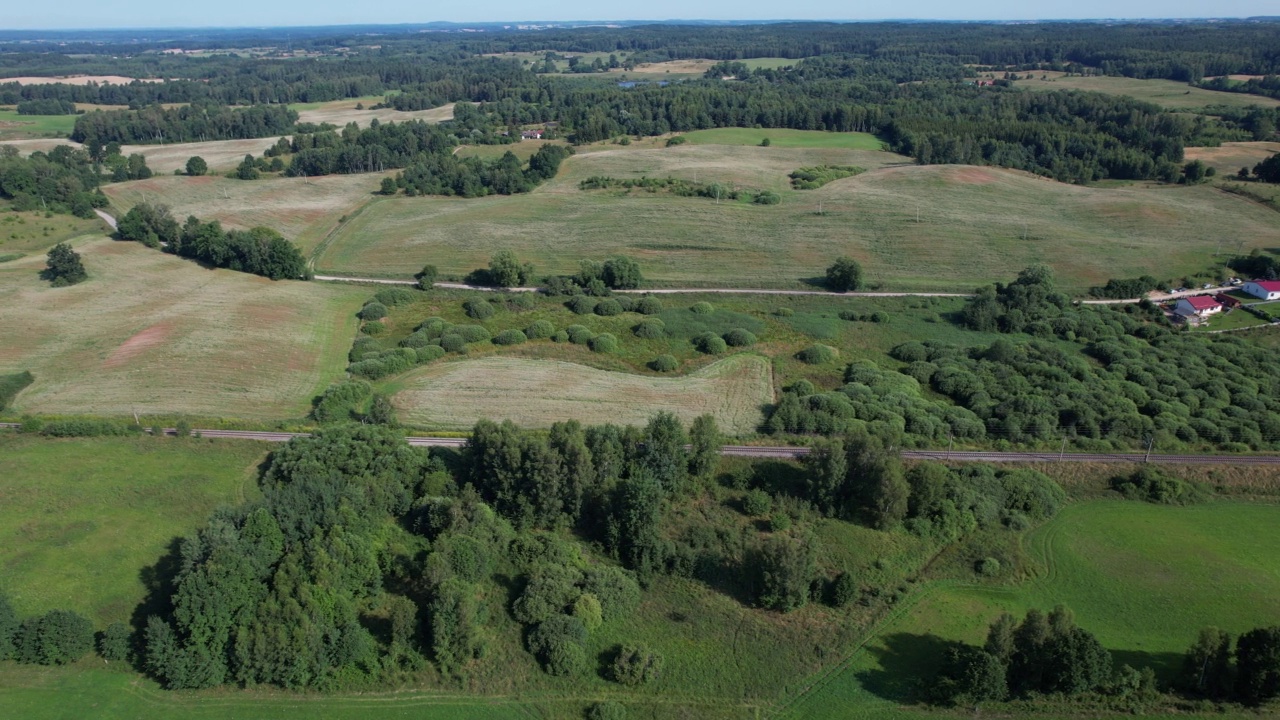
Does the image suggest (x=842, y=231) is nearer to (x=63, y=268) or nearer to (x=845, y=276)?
(x=845, y=276)

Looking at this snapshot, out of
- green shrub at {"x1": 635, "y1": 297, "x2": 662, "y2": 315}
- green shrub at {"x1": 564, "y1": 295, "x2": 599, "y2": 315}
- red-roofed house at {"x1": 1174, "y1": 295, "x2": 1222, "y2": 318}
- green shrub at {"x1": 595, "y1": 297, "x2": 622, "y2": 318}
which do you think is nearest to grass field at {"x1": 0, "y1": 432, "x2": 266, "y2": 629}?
green shrub at {"x1": 564, "y1": 295, "x2": 599, "y2": 315}

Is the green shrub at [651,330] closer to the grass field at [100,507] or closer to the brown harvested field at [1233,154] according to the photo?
the grass field at [100,507]

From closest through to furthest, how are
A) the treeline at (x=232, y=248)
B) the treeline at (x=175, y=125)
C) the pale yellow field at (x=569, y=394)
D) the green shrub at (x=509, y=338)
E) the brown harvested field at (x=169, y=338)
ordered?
the pale yellow field at (x=569, y=394) < the brown harvested field at (x=169, y=338) < the green shrub at (x=509, y=338) < the treeline at (x=232, y=248) < the treeline at (x=175, y=125)

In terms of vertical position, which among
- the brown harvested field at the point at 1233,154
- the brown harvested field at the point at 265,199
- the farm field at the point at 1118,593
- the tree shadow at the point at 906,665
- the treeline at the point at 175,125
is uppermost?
the treeline at the point at 175,125

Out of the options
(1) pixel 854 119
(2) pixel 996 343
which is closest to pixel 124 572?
(2) pixel 996 343

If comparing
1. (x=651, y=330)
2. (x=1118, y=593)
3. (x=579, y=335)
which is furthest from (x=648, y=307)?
(x=1118, y=593)

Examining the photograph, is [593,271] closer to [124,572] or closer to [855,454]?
[855,454]

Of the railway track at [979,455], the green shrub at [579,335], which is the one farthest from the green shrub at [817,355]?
the green shrub at [579,335]
